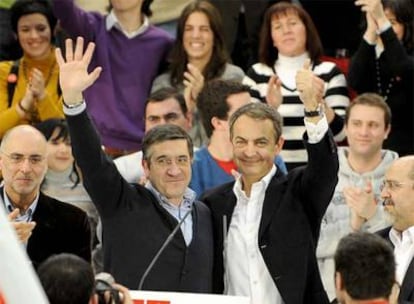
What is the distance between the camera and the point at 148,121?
A: 7941mm

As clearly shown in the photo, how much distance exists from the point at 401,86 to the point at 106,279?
12.3ft

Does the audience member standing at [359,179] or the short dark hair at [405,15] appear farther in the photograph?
the short dark hair at [405,15]

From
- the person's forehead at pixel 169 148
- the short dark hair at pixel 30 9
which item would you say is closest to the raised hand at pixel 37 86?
the short dark hair at pixel 30 9

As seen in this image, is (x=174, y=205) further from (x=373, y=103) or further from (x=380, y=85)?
(x=380, y=85)

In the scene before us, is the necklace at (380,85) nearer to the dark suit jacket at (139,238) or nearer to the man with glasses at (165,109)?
the man with glasses at (165,109)

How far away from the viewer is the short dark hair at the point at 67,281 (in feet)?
15.2

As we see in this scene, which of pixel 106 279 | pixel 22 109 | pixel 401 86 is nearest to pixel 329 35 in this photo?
pixel 401 86

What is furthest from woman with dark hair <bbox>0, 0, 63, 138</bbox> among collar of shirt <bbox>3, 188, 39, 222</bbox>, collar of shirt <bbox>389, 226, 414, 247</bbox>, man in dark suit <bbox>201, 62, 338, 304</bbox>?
collar of shirt <bbox>389, 226, 414, 247</bbox>

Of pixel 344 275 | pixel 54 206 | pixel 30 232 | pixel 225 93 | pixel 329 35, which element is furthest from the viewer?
pixel 329 35

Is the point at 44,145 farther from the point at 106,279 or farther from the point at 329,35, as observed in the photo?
the point at 329,35

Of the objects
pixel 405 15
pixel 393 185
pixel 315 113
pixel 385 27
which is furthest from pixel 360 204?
pixel 405 15

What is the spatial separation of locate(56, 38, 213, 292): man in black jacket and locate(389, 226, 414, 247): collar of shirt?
0.88 meters

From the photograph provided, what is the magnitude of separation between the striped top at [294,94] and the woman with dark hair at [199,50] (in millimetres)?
160

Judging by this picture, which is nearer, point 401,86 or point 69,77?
point 69,77
